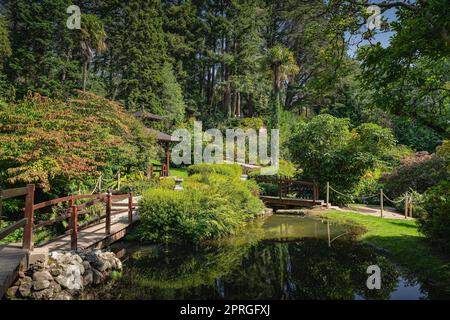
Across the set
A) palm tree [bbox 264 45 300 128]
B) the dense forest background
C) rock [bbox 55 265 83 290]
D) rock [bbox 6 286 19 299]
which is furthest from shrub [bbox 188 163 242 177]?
palm tree [bbox 264 45 300 128]

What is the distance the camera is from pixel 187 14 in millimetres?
39312

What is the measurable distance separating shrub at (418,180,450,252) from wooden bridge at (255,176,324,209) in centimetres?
685

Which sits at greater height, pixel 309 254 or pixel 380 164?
pixel 380 164

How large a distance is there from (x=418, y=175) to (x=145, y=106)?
78.6 feet

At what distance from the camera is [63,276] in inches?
223

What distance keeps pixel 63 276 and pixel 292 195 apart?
13377 millimetres

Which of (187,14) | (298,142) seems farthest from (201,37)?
(298,142)

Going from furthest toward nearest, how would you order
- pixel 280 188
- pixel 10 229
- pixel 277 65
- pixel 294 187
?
1. pixel 277 65
2. pixel 294 187
3. pixel 280 188
4. pixel 10 229

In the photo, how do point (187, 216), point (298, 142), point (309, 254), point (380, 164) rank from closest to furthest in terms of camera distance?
point (309, 254) < point (187, 216) < point (380, 164) < point (298, 142)

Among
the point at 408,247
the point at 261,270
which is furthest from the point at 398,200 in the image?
the point at 261,270

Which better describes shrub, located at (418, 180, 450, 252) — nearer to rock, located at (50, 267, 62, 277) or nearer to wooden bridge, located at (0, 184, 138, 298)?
rock, located at (50, 267, 62, 277)

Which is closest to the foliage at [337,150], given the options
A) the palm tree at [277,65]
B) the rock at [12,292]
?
the rock at [12,292]

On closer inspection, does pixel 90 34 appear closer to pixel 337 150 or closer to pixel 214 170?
pixel 214 170
